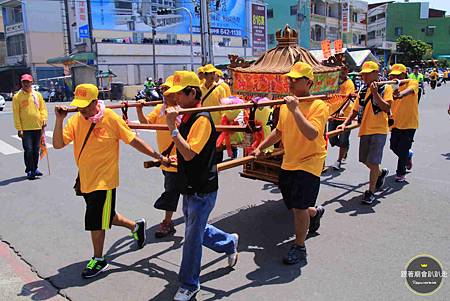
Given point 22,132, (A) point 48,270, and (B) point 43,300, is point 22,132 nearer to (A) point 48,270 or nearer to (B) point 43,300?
(A) point 48,270

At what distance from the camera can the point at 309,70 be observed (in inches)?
149

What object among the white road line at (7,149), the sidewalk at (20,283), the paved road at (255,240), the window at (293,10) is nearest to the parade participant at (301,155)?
the paved road at (255,240)

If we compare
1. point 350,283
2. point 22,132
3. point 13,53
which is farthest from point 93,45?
point 350,283

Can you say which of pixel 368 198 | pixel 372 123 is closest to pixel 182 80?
pixel 372 123

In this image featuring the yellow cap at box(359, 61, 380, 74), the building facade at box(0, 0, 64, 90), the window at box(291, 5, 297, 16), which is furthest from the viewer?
the window at box(291, 5, 297, 16)

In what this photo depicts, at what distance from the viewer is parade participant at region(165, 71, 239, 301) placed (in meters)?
3.16

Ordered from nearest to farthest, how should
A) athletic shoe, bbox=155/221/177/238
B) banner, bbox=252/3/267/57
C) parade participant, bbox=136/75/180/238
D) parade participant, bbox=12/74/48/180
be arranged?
parade participant, bbox=136/75/180/238 < athletic shoe, bbox=155/221/177/238 < parade participant, bbox=12/74/48/180 < banner, bbox=252/3/267/57

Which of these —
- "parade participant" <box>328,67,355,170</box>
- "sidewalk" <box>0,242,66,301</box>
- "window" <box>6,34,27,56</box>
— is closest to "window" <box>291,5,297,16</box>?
"window" <box>6,34,27,56</box>

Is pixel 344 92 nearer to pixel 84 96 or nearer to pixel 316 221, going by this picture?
pixel 316 221

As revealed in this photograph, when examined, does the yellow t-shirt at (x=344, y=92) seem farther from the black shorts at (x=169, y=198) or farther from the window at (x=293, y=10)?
the window at (x=293, y=10)

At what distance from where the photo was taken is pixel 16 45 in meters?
40.4

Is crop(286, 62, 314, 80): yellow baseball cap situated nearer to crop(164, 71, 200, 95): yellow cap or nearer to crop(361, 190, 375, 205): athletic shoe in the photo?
crop(164, 71, 200, 95): yellow cap

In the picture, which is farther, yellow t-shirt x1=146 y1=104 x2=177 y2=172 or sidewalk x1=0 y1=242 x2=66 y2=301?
yellow t-shirt x1=146 y1=104 x2=177 y2=172

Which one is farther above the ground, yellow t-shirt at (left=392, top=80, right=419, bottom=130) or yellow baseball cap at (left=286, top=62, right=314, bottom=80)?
yellow baseball cap at (left=286, top=62, right=314, bottom=80)
